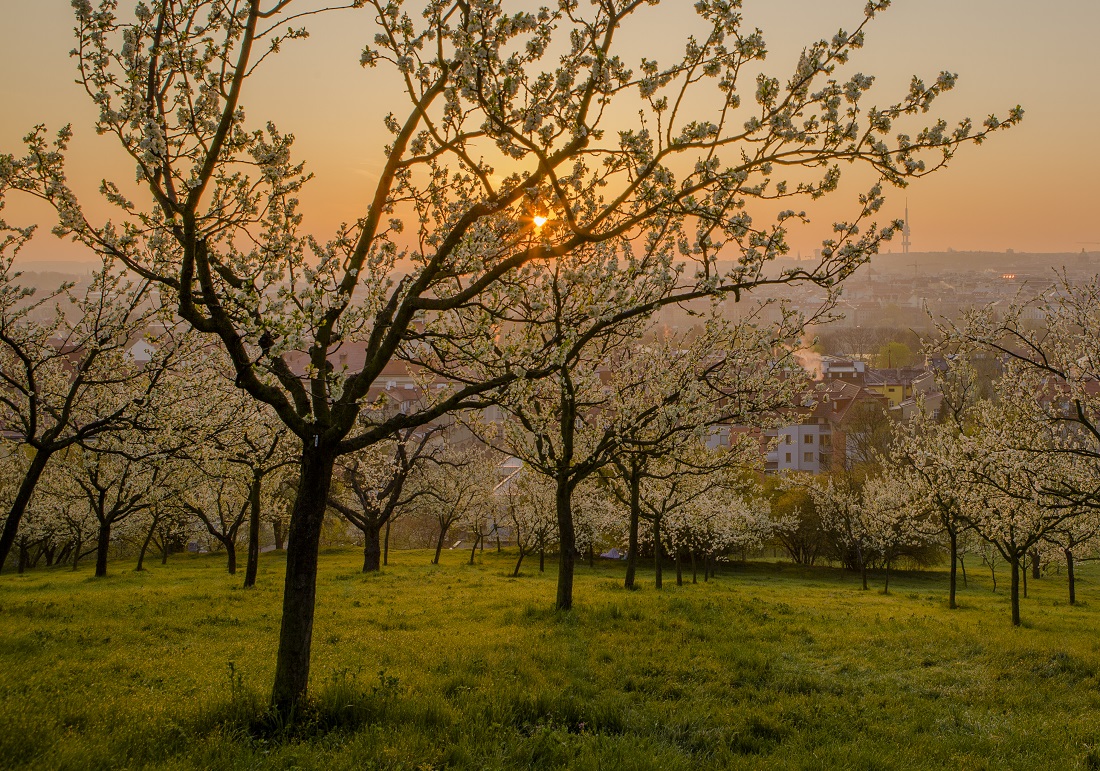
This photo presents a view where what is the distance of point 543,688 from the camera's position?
10125mm

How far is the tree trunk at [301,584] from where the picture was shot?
859 cm

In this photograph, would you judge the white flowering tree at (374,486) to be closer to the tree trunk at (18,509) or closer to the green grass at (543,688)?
the green grass at (543,688)

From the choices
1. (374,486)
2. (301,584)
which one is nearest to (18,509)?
(301,584)

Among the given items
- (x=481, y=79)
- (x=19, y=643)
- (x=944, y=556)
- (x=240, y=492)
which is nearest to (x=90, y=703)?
(x=19, y=643)

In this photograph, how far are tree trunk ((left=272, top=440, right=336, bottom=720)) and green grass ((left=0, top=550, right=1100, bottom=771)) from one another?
383 millimetres

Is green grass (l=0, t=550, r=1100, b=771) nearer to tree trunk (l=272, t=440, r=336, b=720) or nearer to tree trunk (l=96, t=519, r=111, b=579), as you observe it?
tree trunk (l=272, t=440, r=336, b=720)

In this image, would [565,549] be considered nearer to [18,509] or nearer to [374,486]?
[18,509]

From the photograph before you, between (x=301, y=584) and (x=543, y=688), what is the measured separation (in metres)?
3.79

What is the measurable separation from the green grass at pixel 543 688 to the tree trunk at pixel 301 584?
1.26ft

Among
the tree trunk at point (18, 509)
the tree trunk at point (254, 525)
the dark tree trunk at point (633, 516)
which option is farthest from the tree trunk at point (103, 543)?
the dark tree trunk at point (633, 516)

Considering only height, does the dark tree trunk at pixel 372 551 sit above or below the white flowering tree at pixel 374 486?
below

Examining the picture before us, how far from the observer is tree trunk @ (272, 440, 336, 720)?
8594 mm

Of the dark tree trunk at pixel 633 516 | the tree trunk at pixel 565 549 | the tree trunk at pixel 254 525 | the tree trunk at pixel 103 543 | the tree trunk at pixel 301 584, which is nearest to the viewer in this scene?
the tree trunk at pixel 301 584

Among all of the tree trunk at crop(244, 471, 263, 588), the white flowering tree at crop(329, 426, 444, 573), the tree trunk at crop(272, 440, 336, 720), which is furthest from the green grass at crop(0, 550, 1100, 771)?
the white flowering tree at crop(329, 426, 444, 573)
